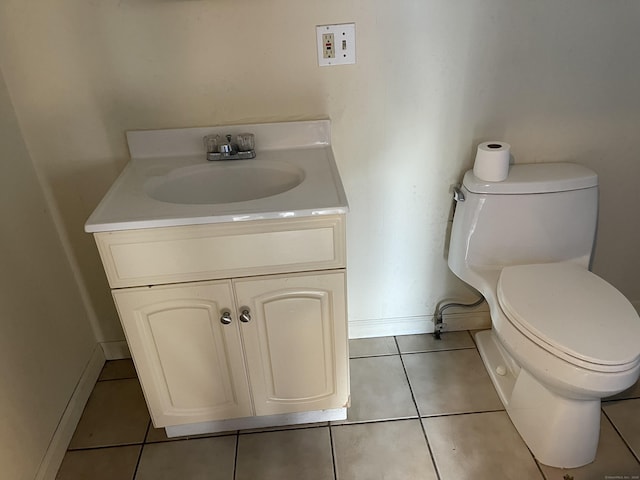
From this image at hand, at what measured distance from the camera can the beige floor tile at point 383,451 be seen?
55.4 inches

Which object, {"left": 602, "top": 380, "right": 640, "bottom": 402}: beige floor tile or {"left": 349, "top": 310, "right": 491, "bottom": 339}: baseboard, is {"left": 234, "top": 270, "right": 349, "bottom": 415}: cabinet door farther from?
{"left": 602, "top": 380, "right": 640, "bottom": 402}: beige floor tile

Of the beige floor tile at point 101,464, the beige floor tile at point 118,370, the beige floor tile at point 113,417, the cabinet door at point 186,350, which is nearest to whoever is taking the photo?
the cabinet door at point 186,350

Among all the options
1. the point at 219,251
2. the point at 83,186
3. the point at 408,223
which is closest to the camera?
the point at 219,251

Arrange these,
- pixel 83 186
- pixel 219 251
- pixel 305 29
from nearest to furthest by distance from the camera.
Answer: pixel 219 251 < pixel 305 29 < pixel 83 186

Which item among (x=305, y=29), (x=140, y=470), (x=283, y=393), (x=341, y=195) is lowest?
(x=140, y=470)

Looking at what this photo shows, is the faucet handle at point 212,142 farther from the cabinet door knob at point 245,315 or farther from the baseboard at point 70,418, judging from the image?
the baseboard at point 70,418

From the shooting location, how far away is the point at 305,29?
53.8 inches

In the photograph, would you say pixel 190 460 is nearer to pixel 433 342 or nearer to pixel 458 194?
pixel 433 342

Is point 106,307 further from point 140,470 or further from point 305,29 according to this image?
point 305,29

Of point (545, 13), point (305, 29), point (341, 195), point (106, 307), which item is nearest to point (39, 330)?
point (106, 307)

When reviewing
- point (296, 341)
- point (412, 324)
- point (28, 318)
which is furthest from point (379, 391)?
point (28, 318)

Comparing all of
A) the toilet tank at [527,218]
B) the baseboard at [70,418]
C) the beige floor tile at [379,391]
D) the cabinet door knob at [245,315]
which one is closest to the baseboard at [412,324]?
the beige floor tile at [379,391]

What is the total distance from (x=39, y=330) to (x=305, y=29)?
1189 millimetres

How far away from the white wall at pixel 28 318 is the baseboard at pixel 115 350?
0.18 metres
